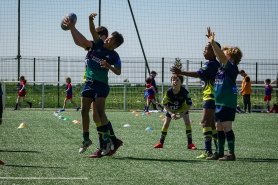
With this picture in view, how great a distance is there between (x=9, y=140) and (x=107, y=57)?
3.41m

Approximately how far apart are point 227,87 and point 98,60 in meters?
1.98

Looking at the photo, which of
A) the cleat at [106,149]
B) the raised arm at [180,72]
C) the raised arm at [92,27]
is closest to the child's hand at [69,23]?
the raised arm at [92,27]

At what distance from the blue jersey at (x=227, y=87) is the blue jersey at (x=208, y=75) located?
44cm

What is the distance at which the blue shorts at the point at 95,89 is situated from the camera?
8812 mm

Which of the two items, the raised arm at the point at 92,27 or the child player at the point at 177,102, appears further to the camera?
the child player at the point at 177,102

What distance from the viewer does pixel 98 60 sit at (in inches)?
345

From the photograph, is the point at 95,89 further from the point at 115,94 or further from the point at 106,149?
the point at 115,94

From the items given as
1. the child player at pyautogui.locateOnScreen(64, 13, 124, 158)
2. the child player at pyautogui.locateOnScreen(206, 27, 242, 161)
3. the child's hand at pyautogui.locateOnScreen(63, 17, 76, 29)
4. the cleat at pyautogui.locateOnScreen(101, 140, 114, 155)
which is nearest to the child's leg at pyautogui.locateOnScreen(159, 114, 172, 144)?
the child player at pyautogui.locateOnScreen(64, 13, 124, 158)

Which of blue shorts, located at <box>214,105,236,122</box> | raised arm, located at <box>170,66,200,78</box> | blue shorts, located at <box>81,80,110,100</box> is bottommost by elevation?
blue shorts, located at <box>214,105,236,122</box>

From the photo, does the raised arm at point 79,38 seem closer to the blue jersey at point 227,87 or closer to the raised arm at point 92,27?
the raised arm at point 92,27

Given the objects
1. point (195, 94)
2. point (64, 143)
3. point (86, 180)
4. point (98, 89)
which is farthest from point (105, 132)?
point (195, 94)

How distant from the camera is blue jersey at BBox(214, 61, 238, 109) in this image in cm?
835

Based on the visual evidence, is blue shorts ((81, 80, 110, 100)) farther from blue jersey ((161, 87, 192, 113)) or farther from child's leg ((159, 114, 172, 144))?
blue jersey ((161, 87, 192, 113))

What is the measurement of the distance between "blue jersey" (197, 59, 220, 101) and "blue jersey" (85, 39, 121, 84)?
132cm
